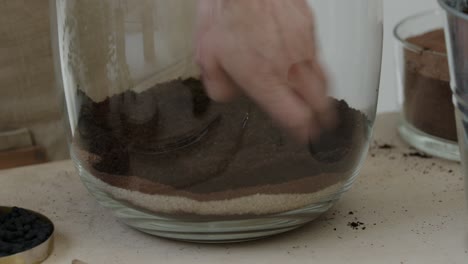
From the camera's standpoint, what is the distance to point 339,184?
2.10ft

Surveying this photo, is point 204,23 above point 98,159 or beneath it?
above

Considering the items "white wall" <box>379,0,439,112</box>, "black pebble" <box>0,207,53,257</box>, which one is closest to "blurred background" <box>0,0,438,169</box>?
"black pebble" <box>0,207,53,257</box>

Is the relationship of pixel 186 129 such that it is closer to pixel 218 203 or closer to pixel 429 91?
pixel 218 203

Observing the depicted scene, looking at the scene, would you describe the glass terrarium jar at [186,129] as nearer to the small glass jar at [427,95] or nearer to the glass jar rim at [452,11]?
the glass jar rim at [452,11]

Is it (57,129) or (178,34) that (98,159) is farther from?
(57,129)

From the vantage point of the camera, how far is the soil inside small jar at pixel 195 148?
22.6 inches

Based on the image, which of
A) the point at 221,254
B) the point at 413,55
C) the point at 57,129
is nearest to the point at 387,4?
the point at 413,55

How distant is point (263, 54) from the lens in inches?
22.4

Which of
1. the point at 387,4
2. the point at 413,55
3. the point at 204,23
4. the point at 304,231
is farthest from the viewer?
the point at 387,4

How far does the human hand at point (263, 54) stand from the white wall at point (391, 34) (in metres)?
0.69

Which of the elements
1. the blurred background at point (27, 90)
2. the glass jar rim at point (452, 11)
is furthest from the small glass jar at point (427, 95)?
the blurred background at point (27, 90)

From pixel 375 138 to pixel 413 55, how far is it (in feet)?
0.30

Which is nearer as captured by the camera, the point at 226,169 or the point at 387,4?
the point at 226,169

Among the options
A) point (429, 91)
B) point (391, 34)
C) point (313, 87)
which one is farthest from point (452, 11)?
point (391, 34)
